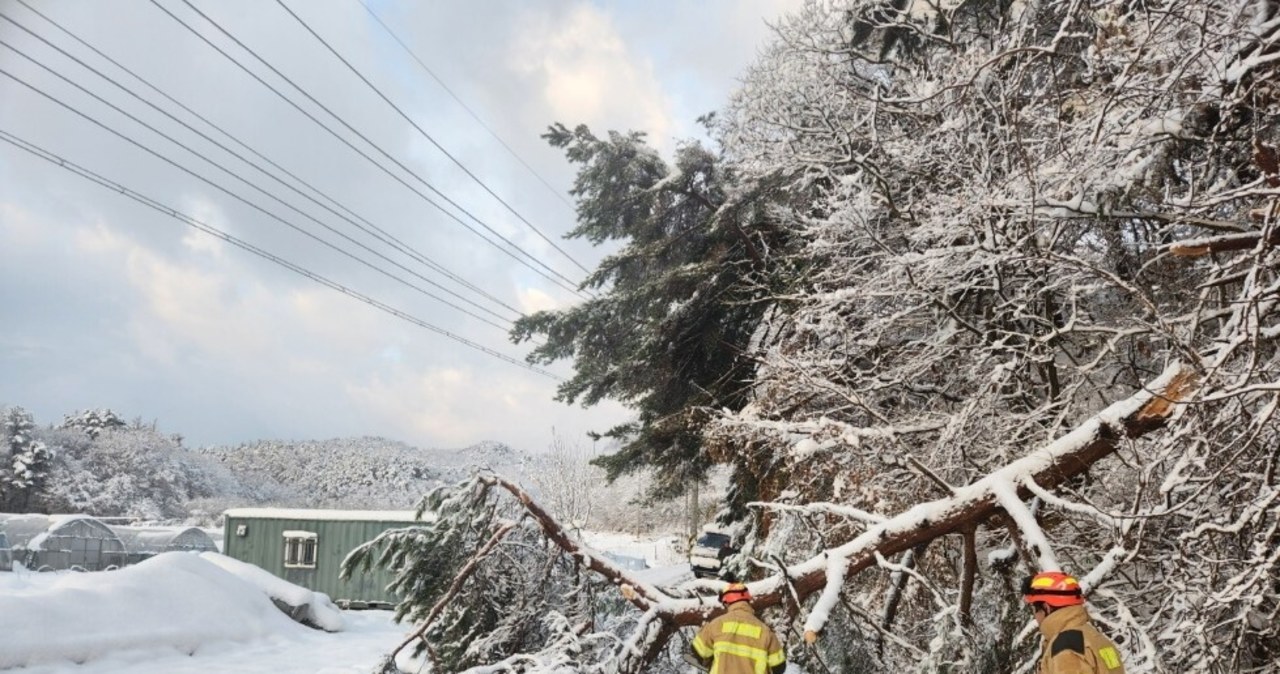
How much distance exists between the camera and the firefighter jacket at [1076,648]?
3.31 meters

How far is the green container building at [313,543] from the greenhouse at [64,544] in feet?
14.8

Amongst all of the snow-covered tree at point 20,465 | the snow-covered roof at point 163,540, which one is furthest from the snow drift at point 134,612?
the snow-covered tree at point 20,465

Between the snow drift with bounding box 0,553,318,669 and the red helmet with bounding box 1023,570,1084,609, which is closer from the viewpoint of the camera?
the red helmet with bounding box 1023,570,1084,609

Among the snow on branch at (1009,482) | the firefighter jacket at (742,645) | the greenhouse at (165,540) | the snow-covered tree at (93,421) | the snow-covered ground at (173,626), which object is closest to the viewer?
the firefighter jacket at (742,645)

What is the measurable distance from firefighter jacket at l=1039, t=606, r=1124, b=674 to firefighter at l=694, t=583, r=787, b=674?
1.55 meters

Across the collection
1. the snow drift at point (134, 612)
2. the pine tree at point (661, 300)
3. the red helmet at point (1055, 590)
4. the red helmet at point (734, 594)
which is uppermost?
the pine tree at point (661, 300)

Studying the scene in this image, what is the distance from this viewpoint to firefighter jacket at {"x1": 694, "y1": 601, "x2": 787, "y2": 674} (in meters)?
4.55

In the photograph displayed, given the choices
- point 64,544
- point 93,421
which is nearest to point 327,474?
point 93,421

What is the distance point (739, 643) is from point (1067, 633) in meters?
1.79

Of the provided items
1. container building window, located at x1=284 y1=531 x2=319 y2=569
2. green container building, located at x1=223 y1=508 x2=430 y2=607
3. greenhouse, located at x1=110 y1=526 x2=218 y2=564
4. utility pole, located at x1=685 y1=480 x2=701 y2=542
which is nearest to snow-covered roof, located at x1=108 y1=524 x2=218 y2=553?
greenhouse, located at x1=110 y1=526 x2=218 y2=564

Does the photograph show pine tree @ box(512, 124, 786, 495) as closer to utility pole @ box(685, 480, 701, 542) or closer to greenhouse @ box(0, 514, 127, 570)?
utility pole @ box(685, 480, 701, 542)

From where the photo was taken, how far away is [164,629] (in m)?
14.0

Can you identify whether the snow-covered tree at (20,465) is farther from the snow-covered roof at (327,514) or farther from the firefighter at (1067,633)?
the firefighter at (1067,633)

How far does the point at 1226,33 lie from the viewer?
4559 millimetres
